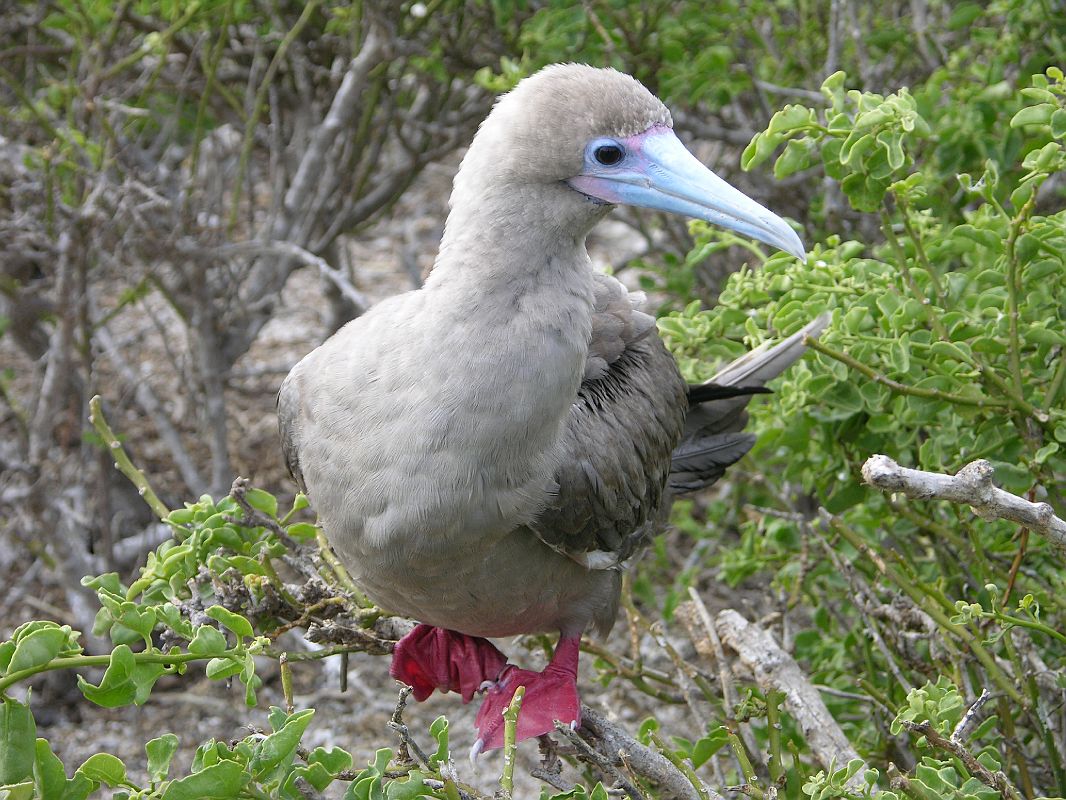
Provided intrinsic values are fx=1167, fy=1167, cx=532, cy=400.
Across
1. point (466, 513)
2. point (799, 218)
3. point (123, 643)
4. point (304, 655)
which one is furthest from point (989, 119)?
point (123, 643)

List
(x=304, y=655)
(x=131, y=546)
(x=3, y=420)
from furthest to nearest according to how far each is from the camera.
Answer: (x=3, y=420), (x=131, y=546), (x=304, y=655)

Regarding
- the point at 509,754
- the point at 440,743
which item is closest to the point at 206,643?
the point at 440,743

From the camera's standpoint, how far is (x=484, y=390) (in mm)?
2363

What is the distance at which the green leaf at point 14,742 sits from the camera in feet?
5.18

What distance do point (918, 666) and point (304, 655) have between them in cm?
143

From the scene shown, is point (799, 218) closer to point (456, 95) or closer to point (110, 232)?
point (456, 95)

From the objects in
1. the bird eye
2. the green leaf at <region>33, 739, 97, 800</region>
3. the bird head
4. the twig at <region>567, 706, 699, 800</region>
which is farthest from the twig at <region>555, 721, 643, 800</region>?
the bird eye

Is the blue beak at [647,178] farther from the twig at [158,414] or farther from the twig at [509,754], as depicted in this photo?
the twig at [158,414]

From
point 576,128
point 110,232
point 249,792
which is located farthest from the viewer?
point 110,232

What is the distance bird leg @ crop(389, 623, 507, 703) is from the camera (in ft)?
10.3

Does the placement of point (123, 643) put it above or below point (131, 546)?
above

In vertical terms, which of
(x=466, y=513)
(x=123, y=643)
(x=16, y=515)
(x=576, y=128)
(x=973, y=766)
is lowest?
(x=16, y=515)

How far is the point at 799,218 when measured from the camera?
16.4 ft

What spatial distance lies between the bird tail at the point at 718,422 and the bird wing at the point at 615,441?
0.21m
